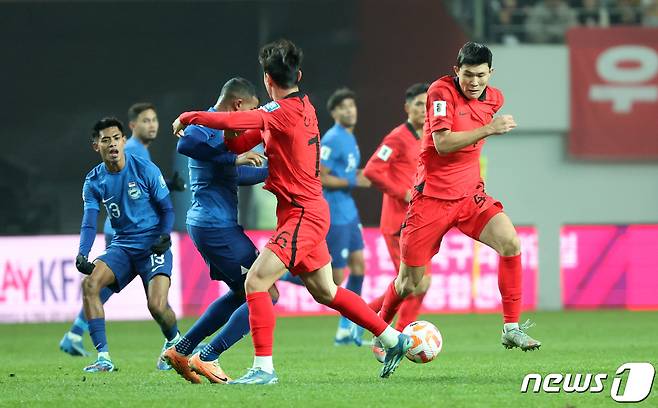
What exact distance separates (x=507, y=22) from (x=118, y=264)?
10.5 meters

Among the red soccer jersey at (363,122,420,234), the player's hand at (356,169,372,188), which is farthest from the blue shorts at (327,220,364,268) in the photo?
the red soccer jersey at (363,122,420,234)

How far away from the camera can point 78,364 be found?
34.6 feet

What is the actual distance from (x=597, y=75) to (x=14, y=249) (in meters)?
8.30

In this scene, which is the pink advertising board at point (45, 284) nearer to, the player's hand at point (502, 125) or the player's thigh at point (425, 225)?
the player's thigh at point (425, 225)

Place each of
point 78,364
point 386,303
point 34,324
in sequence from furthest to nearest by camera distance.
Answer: point 34,324 < point 78,364 < point 386,303

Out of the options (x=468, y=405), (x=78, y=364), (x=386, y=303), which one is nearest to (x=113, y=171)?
(x=78, y=364)

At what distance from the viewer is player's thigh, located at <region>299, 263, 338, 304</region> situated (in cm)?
797

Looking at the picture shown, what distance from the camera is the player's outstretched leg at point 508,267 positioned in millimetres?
8734

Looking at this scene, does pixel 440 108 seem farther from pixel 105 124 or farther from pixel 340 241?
pixel 340 241

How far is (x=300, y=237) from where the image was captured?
25.7 feet

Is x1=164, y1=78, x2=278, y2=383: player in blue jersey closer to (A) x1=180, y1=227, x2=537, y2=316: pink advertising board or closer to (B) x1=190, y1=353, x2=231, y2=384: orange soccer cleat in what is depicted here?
(B) x1=190, y1=353, x2=231, y2=384: orange soccer cleat

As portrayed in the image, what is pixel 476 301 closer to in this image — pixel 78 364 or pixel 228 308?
pixel 78 364

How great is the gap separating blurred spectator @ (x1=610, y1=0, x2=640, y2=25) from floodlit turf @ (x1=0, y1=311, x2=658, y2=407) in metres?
6.01

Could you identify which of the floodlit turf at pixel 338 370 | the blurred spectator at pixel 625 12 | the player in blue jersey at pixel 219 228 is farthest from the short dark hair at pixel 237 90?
the blurred spectator at pixel 625 12
